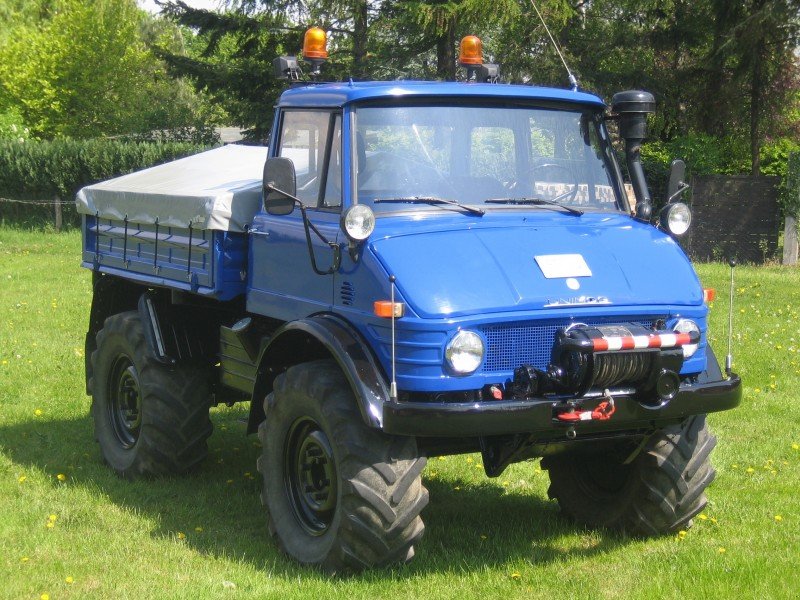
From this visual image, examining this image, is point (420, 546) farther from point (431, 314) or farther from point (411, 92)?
point (411, 92)

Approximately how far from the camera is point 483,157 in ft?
21.3

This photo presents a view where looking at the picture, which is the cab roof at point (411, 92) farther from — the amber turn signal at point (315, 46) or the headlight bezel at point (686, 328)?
the headlight bezel at point (686, 328)

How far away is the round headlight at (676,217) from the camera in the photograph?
20.9ft

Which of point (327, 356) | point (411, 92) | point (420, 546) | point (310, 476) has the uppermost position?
point (411, 92)

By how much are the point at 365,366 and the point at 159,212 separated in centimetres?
290

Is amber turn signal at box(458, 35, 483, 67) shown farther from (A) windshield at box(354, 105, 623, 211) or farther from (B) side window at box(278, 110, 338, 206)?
(B) side window at box(278, 110, 338, 206)

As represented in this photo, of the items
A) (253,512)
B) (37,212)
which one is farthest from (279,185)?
(37,212)

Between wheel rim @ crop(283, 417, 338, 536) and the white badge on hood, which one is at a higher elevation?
the white badge on hood

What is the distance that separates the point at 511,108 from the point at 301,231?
1367 millimetres

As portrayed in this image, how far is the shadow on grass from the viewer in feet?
20.5

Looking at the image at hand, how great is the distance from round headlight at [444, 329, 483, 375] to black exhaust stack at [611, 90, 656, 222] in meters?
1.76

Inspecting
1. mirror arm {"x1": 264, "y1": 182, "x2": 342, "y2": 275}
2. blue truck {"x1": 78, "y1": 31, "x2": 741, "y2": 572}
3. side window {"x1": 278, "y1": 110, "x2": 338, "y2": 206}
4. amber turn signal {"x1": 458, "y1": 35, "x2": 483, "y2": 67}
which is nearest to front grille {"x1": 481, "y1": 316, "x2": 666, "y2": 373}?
blue truck {"x1": 78, "y1": 31, "x2": 741, "y2": 572}

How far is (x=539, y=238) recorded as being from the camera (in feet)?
19.3

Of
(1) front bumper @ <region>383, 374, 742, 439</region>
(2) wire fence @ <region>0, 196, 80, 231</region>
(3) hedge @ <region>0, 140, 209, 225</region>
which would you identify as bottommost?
(2) wire fence @ <region>0, 196, 80, 231</region>
